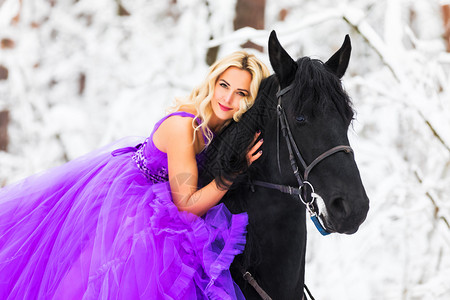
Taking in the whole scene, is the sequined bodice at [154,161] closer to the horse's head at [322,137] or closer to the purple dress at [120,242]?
the purple dress at [120,242]

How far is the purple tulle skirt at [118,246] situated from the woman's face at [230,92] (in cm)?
45

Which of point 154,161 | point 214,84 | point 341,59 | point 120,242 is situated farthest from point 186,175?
point 341,59

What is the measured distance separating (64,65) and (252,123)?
13.6 ft

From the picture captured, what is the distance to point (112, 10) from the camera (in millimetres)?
5477

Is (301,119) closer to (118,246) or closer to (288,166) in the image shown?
(288,166)

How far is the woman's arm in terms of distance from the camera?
6.21 feet

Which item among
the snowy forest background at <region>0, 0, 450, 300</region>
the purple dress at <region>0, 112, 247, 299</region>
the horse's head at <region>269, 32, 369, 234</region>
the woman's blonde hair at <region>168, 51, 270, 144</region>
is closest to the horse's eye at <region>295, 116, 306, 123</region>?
the horse's head at <region>269, 32, 369, 234</region>

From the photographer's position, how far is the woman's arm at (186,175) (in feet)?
6.21

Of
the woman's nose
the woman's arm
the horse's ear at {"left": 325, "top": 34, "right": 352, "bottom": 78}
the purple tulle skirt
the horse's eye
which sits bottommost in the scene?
Answer: the purple tulle skirt

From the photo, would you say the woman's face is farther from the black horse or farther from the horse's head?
the horse's head

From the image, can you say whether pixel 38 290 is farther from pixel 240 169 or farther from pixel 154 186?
pixel 240 169

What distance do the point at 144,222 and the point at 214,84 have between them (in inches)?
29.3

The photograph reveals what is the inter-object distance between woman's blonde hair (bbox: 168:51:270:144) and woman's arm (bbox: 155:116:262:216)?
0.33 ft

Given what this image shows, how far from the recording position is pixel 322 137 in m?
1.74
